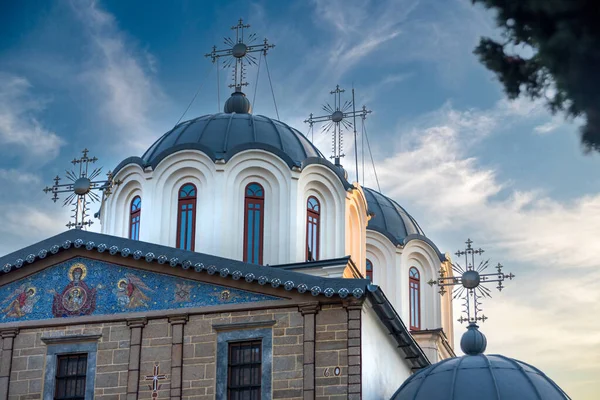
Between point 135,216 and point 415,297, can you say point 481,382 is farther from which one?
point 415,297

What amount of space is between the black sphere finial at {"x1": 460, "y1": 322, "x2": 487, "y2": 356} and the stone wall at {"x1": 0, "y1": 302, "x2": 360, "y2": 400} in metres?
6.40

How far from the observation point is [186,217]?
31.7 metres

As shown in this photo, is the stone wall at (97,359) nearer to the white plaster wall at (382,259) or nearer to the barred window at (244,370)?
the barred window at (244,370)

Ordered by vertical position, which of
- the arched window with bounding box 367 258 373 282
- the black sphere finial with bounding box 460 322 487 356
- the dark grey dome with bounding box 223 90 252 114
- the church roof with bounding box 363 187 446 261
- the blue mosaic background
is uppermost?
the dark grey dome with bounding box 223 90 252 114

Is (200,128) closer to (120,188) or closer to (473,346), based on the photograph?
(120,188)

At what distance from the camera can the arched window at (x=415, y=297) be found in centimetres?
3972

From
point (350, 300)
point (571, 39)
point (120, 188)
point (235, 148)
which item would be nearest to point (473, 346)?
point (350, 300)

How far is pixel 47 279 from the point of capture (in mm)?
27203

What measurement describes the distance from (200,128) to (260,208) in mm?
3720

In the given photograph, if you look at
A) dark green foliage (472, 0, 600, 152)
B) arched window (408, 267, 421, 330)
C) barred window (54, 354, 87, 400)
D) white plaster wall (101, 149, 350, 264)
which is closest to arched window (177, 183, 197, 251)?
white plaster wall (101, 149, 350, 264)

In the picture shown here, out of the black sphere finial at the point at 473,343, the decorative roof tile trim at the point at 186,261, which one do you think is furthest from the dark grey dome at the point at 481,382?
the decorative roof tile trim at the point at 186,261

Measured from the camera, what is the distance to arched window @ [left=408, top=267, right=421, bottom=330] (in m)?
39.7

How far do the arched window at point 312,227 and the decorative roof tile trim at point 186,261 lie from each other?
6.07 m

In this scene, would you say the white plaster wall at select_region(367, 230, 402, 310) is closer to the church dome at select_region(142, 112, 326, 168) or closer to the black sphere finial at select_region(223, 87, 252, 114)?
the church dome at select_region(142, 112, 326, 168)
